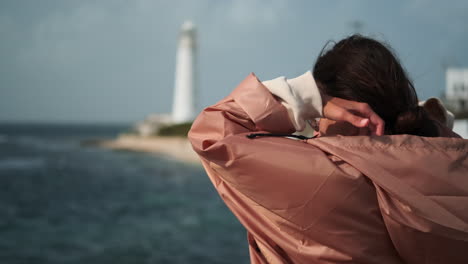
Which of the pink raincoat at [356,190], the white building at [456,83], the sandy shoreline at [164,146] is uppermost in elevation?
the pink raincoat at [356,190]

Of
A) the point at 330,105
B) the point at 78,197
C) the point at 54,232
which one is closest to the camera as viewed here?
the point at 330,105

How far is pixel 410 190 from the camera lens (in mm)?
941

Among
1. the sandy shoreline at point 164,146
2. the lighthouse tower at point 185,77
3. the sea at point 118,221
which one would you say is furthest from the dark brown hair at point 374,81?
the lighthouse tower at point 185,77

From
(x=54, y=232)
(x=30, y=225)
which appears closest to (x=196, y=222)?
(x=54, y=232)

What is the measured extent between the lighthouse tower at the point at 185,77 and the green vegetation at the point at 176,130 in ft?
7.96

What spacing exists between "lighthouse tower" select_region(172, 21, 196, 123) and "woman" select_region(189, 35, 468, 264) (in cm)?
3261

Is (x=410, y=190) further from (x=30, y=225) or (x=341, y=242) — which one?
(x=30, y=225)

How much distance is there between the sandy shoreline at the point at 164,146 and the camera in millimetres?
24341

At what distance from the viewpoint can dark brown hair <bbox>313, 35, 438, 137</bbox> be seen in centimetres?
110

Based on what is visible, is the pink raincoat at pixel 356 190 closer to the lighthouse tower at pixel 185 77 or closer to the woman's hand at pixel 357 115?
the woman's hand at pixel 357 115

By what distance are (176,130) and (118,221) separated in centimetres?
2107

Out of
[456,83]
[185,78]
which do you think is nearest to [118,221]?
[185,78]

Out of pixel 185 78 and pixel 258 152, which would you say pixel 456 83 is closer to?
pixel 185 78

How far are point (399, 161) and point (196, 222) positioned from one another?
8772 mm
